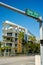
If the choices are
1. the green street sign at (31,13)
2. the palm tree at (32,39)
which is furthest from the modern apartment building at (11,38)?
the green street sign at (31,13)

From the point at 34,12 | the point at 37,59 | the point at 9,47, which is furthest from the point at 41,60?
the point at 9,47

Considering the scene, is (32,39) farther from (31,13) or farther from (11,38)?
(31,13)

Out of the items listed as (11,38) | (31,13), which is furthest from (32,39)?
(31,13)

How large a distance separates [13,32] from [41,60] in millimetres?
70453

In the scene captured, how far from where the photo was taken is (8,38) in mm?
83625

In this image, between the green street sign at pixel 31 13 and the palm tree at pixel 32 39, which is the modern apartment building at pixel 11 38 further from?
the green street sign at pixel 31 13

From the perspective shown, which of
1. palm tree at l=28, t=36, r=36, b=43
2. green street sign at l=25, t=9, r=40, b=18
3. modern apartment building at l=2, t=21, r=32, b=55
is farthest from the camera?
palm tree at l=28, t=36, r=36, b=43

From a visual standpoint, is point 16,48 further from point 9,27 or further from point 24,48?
point 9,27

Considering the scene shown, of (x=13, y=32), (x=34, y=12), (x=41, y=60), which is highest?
(x=13, y=32)

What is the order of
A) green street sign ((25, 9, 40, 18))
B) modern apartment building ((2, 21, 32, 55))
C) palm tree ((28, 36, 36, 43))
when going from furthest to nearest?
palm tree ((28, 36, 36, 43)) < modern apartment building ((2, 21, 32, 55)) < green street sign ((25, 9, 40, 18))

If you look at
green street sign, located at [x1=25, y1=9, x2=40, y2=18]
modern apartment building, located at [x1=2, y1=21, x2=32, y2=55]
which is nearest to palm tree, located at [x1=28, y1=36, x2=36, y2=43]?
modern apartment building, located at [x1=2, y1=21, x2=32, y2=55]

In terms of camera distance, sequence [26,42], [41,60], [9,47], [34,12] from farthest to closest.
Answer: [26,42]
[9,47]
[34,12]
[41,60]

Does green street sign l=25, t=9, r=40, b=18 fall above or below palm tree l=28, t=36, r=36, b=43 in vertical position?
below

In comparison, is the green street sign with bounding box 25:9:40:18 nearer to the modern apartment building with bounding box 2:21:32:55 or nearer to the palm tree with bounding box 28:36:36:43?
the modern apartment building with bounding box 2:21:32:55
